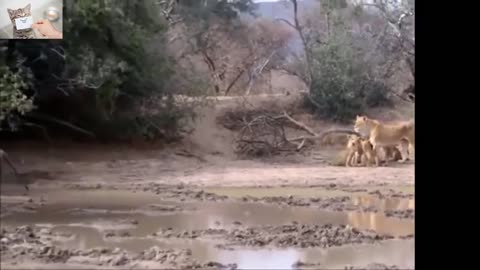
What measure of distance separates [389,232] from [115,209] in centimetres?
70

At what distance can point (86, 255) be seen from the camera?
1.52 metres

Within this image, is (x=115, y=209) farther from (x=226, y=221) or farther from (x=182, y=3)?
(x=182, y=3)

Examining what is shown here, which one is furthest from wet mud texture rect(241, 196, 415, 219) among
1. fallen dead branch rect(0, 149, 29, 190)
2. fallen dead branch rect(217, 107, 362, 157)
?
fallen dead branch rect(0, 149, 29, 190)

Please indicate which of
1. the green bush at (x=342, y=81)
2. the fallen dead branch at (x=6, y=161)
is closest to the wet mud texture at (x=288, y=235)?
the green bush at (x=342, y=81)

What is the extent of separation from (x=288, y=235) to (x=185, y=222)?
0.26m

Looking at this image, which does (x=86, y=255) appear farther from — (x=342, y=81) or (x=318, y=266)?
(x=342, y=81)

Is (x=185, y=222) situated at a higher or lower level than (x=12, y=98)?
lower

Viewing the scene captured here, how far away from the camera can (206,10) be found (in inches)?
61.6

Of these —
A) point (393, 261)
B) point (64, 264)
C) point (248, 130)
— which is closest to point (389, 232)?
point (393, 261)

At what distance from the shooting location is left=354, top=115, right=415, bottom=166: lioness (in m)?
1.54

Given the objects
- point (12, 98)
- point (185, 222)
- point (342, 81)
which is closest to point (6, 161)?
point (12, 98)

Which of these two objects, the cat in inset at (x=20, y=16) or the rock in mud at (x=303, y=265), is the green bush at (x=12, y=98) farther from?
the rock in mud at (x=303, y=265)

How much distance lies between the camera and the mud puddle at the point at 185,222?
1522mm
